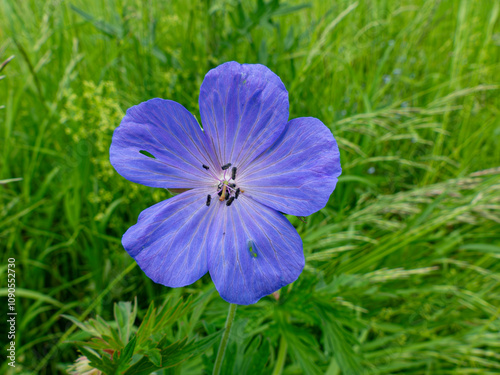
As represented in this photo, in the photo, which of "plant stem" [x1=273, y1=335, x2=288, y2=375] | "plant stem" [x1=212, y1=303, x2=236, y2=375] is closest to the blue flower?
"plant stem" [x1=212, y1=303, x2=236, y2=375]

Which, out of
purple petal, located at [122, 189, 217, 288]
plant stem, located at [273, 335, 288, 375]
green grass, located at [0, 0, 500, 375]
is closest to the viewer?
purple petal, located at [122, 189, 217, 288]

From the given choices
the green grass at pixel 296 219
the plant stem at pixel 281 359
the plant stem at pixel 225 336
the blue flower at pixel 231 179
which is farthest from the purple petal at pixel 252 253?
the plant stem at pixel 281 359

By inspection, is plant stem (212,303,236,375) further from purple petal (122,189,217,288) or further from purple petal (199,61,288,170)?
purple petal (199,61,288,170)

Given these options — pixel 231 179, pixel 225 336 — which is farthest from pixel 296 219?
pixel 225 336

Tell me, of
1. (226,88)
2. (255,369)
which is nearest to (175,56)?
(226,88)

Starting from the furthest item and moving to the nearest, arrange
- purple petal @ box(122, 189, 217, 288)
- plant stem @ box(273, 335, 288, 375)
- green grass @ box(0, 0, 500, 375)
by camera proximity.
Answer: green grass @ box(0, 0, 500, 375) → plant stem @ box(273, 335, 288, 375) → purple petal @ box(122, 189, 217, 288)

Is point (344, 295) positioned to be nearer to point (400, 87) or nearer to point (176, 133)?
point (176, 133)

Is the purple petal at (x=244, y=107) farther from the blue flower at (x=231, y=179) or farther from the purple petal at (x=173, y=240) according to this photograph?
the purple petal at (x=173, y=240)

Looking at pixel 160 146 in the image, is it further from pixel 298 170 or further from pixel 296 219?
pixel 296 219
